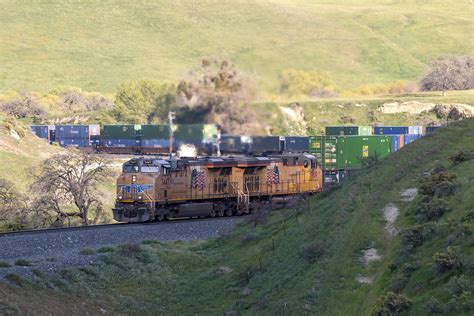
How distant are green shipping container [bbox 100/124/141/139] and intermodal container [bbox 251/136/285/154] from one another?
86.8ft

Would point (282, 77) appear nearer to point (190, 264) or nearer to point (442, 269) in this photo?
point (190, 264)

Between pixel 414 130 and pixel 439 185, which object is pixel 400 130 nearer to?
pixel 414 130

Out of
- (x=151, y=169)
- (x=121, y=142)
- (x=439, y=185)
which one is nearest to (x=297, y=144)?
(x=151, y=169)

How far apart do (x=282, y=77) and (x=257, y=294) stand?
870 inches

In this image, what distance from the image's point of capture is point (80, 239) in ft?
112

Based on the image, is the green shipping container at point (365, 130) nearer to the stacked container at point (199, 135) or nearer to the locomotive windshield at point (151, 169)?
the stacked container at point (199, 135)

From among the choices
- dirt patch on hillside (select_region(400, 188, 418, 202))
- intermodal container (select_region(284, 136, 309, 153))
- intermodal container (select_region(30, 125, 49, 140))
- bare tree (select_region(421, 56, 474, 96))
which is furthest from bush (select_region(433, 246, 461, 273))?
bare tree (select_region(421, 56, 474, 96))

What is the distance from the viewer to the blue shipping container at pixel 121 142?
8469cm

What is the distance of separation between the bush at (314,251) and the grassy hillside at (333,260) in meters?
0.03

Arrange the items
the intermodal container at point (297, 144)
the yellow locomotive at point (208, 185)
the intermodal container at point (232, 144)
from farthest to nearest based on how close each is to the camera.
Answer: the intermodal container at point (297, 144)
the intermodal container at point (232, 144)
the yellow locomotive at point (208, 185)

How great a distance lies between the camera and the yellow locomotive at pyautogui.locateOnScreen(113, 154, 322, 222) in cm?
4194

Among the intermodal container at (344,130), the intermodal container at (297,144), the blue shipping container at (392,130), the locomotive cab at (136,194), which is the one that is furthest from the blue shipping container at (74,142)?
the locomotive cab at (136,194)

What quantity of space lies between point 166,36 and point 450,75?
5134cm

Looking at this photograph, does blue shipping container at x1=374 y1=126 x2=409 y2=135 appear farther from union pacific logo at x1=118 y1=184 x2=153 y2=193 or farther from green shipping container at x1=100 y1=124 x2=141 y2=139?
union pacific logo at x1=118 y1=184 x2=153 y2=193
